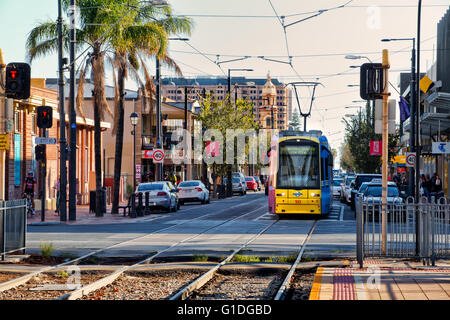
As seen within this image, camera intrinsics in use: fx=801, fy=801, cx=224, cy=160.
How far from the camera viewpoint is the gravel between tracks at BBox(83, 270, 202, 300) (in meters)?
11.8

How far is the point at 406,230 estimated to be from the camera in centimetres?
1488

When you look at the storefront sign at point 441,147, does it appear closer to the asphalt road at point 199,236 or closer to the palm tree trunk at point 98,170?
the asphalt road at point 199,236

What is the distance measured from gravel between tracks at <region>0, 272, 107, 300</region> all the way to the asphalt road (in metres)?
3.69

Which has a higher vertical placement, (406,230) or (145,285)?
(406,230)

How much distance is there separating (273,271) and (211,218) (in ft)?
58.4

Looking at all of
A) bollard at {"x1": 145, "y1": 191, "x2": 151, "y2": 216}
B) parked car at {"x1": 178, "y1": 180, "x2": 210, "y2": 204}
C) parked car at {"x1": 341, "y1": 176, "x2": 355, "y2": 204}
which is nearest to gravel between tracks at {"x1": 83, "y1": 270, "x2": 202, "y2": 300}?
bollard at {"x1": 145, "y1": 191, "x2": 151, "y2": 216}

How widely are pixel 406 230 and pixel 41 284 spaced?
21.8 ft

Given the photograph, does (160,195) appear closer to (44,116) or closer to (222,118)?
(44,116)

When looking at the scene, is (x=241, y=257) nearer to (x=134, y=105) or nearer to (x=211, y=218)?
(x=211, y=218)

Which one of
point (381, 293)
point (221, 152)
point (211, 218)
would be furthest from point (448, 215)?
point (221, 152)

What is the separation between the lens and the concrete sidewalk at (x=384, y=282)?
10734mm

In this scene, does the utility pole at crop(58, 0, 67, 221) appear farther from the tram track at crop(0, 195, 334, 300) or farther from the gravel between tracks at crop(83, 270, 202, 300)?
the gravel between tracks at crop(83, 270, 202, 300)

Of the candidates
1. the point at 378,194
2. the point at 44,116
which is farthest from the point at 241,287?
the point at 378,194

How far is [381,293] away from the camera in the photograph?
430 inches
